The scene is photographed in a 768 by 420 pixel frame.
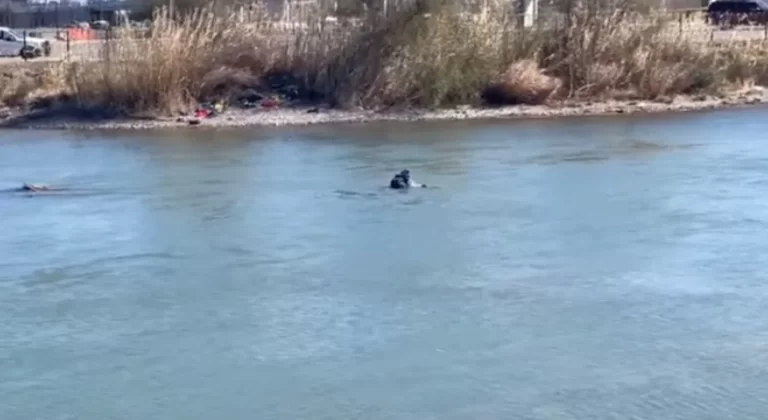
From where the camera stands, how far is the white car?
3703cm

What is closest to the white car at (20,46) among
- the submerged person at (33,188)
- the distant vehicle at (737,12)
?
A: the distant vehicle at (737,12)

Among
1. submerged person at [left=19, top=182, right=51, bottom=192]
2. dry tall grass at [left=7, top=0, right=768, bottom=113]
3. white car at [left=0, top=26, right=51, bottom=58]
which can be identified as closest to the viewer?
submerged person at [left=19, top=182, right=51, bottom=192]

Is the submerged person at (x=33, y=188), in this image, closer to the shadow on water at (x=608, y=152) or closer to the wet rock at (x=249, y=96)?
the shadow on water at (x=608, y=152)

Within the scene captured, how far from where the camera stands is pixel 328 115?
26422 mm

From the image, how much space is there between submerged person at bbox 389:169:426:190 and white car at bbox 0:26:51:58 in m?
21.7

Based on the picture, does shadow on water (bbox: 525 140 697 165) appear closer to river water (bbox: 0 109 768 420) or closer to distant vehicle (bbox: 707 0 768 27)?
river water (bbox: 0 109 768 420)

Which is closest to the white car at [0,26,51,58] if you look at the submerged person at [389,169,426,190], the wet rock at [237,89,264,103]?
the wet rock at [237,89,264,103]

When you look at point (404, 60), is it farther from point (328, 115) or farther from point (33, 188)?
point (33, 188)

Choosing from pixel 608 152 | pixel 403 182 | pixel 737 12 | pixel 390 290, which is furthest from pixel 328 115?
pixel 737 12

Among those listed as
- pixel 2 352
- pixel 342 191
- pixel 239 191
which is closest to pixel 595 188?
pixel 342 191

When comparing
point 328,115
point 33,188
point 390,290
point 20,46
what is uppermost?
point 20,46

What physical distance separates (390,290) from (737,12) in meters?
41.6

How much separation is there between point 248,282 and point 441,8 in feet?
54.5

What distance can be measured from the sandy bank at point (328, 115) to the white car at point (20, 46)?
965 centimetres
